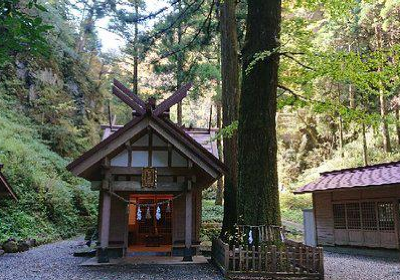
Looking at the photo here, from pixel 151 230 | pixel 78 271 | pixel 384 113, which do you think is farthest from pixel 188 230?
pixel 384 113

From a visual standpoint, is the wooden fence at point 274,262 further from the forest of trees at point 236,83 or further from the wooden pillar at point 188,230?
the wooden pillar at point 188,230

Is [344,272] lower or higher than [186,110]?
lower

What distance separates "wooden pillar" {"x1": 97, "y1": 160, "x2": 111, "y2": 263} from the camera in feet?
31.5

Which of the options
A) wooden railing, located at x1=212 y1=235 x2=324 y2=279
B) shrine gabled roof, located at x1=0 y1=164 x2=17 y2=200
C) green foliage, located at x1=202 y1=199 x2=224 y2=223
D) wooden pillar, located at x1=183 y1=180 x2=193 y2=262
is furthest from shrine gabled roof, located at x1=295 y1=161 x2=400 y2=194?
shrine gabled roof, located at x1=0 y1=164 x2=17 y2=200

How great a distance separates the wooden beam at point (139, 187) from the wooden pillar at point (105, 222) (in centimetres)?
25

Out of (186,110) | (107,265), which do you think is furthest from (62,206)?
(186,110)

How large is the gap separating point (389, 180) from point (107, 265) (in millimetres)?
9807

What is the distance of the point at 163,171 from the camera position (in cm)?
1031

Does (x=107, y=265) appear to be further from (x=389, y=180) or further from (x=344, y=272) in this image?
(x=389, y=180)

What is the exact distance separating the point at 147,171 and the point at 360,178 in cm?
872

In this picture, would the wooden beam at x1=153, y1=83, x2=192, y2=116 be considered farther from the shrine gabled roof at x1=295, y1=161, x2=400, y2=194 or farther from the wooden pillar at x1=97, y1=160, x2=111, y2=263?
the shrine gabled roof at x1=295, y1=161, x2=400, y2=194

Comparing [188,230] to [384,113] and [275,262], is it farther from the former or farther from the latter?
[384,113]

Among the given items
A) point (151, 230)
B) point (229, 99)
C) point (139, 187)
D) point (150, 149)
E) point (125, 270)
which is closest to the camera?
point (125, 270)

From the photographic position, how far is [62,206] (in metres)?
17.7
